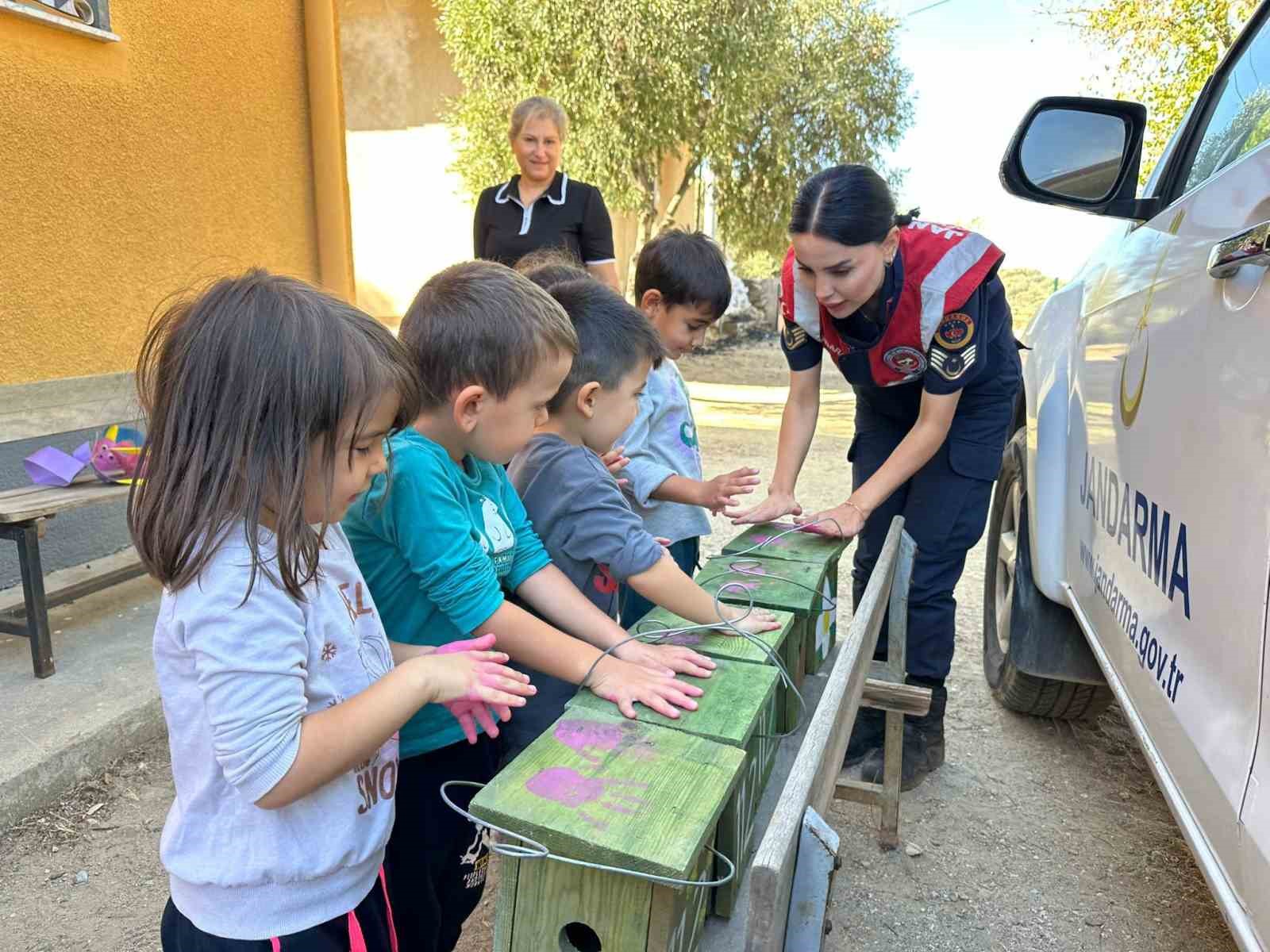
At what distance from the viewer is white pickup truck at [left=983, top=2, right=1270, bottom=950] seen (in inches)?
49.2

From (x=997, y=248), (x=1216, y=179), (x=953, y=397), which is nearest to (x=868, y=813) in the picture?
(x=953, y=397)

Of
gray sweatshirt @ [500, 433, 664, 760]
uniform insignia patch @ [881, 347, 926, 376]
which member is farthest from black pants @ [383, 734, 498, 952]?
uniform insignia patch @ [881, 347, 926, 376]

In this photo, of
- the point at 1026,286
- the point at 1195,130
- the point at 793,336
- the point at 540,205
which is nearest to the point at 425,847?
the point at 793,336

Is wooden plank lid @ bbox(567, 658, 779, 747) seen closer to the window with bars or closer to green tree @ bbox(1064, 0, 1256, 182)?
the window with bars

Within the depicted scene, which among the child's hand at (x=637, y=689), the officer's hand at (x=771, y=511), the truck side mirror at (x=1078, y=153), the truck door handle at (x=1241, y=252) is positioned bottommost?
the child's hand at (x=637, y=689)

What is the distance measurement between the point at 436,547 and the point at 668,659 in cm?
44

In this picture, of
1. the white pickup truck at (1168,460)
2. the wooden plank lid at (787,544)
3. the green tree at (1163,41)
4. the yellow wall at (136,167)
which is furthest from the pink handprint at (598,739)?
the green tree at (1163,41)

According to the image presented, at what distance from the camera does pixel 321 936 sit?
3.97 feet

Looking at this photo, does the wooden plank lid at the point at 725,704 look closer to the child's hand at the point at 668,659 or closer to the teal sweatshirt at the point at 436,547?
the child's hand at the point at 668,659

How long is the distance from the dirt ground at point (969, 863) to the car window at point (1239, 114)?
1829 mm

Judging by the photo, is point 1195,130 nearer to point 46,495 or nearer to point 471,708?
point 471,708

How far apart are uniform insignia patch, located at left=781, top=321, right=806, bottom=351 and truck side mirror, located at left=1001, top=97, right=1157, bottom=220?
28.7 inches

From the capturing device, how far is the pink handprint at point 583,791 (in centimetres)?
113

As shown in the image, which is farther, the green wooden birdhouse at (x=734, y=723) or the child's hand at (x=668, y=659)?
the child's hand at (x=668, y=659)
